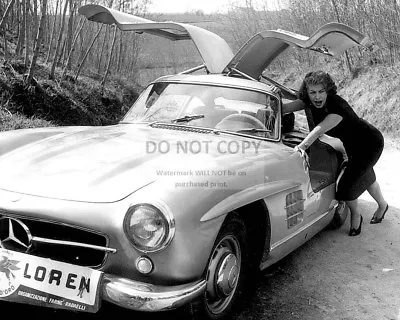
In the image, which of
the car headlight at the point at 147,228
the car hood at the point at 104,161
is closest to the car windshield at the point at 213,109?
the car hood at the point at 104,161

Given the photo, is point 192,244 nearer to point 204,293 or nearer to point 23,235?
point 204,293

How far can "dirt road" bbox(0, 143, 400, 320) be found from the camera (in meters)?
2.90

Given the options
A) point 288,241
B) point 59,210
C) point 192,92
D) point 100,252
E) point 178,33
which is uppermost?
point 178,33

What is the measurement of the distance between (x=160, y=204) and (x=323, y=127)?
2.02 metres

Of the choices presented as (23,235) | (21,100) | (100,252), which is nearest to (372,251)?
(100,252)

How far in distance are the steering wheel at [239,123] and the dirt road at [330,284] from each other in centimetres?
104

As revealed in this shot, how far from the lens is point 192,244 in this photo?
231 cm

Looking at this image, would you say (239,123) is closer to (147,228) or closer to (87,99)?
(147,228)

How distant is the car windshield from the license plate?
1.65 m

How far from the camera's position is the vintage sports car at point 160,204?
88.9 inches

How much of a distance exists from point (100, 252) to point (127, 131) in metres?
1.30

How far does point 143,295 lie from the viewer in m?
2.20

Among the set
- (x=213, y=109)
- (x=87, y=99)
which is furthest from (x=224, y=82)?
(x=87, y=99)

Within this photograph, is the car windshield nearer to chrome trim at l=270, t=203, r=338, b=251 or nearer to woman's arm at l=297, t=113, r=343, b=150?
woman's arm at l=297, t=113, r=343, b=150
